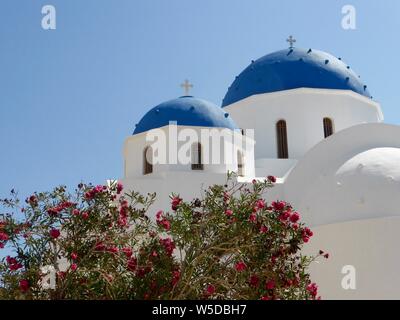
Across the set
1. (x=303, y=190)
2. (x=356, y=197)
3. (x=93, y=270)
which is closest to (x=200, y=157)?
(x=303, y=190)

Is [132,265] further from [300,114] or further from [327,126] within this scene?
[327,126]

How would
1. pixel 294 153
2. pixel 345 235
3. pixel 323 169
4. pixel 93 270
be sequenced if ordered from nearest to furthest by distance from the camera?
pixel 93 270
pixel 345 235
pixel 323 169
pixel 294 153

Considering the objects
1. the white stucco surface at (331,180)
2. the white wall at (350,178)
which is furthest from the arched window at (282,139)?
Answer: the white wall at (350,178)

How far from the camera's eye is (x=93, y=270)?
5.16 meters

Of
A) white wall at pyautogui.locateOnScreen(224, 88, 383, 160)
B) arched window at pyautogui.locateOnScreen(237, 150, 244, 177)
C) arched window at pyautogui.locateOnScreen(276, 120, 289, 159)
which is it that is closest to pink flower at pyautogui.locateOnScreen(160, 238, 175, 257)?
arched window at pyautogui.locateOnScreen(237, 150, 244, 177)

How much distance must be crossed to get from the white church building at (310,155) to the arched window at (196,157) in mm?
24

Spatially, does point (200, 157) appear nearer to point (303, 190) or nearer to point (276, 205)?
point (303, 190)

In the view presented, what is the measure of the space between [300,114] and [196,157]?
4.22 meters

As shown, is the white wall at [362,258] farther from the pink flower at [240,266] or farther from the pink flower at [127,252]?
the pink flower at [127,252]

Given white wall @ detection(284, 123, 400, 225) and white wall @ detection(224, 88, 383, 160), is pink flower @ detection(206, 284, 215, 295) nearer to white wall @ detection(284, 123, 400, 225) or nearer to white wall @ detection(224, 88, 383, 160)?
white wall @ detection(284, 123, 400, 225)

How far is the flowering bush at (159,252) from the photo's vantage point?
5270 millimetres

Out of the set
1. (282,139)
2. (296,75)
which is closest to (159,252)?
(282,139)

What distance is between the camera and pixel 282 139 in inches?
609

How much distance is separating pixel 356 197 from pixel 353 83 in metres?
5.88
